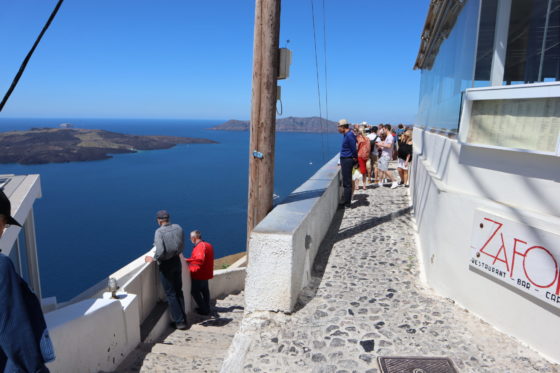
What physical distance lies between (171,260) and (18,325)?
533 centimetres

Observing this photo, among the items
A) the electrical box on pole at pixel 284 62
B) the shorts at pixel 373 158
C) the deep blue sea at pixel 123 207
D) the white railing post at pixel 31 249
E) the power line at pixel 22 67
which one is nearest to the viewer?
the power line at pixel 22 67

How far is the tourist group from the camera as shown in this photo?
7672 millimetres

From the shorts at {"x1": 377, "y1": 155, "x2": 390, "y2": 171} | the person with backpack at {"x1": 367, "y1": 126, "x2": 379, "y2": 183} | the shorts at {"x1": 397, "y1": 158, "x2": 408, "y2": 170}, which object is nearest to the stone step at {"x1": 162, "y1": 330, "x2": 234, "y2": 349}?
the shorts at {"x1": 377, "y1": 155, "x2": 390, "y2": 171}

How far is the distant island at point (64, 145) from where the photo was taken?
132125 millimetres

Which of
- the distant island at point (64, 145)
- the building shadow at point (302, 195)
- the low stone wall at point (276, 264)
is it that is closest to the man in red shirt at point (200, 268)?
the building shadow at point (302, 195)

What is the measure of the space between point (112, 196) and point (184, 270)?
86.9 meters

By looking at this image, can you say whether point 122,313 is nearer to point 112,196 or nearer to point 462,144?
point 462,144

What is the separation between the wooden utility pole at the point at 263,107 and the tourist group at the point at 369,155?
2.98 m

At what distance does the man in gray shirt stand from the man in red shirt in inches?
23.2

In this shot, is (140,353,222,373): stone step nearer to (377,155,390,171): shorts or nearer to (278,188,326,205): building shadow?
(278,188,326,205): building shadow

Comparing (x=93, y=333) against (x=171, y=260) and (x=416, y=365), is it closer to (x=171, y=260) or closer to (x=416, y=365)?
(x=171, y=260)

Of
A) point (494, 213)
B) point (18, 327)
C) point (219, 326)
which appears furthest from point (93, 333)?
point (494, 213)

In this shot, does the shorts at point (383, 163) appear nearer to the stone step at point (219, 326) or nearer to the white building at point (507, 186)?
the stone step at point (219, 326)

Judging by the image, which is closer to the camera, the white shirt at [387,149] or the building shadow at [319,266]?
the building shadow at [319,266]
